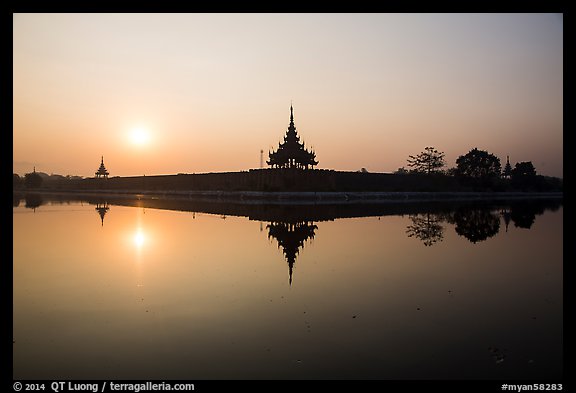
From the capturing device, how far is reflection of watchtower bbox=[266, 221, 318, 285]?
1458 cm

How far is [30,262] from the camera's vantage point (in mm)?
13094

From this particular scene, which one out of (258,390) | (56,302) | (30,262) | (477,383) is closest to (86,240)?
(30,262)

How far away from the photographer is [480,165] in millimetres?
88062

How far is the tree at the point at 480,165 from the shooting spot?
3464 inches

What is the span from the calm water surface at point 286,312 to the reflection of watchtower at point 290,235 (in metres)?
0.21

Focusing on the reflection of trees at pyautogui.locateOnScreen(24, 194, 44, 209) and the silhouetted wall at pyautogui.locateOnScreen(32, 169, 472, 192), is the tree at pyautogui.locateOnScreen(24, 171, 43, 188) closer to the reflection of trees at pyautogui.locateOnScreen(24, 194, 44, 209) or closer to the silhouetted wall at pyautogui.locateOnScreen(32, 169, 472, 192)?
the silhouetted wall at pyautogui.locateOnScreen(32, 169, 472, 192)

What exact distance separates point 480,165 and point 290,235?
81254 mm

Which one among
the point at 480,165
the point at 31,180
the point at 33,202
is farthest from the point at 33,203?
the point at 480,165

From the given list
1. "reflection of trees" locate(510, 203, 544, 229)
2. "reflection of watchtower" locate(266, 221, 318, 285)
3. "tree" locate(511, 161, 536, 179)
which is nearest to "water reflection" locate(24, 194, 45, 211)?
"reflection of watchtower" locate(266, 221, 318, 285)

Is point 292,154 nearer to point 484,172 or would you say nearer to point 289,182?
point 289,182

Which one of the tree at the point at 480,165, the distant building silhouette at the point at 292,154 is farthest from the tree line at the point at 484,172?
the distant building silhouette at the point at 292,154
